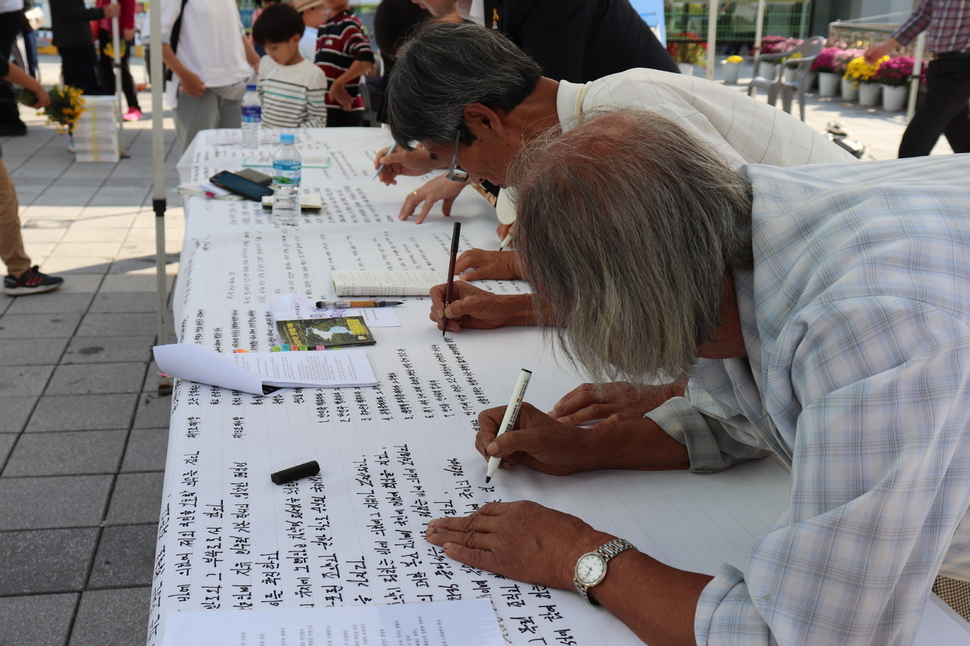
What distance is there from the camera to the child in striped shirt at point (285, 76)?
4.57 m

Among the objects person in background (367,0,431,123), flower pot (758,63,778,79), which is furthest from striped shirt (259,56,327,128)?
flower pot (758,63,778,79)

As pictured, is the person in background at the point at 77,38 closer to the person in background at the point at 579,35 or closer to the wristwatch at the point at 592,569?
the person in background at the point at 579,35

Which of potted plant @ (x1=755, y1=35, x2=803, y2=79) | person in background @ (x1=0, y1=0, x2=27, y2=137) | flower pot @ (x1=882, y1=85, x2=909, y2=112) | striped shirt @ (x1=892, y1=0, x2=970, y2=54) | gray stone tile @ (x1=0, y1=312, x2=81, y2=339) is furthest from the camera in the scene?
flower pot @ (x1=882, y1=85, x2=909, y2=112)

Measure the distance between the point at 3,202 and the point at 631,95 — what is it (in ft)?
10.8

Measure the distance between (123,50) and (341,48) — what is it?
5252 mm

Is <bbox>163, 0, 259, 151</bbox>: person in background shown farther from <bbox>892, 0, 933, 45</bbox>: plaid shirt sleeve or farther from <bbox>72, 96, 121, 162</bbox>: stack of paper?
<bbox>892, 0, 933, 45</bbox>: plaid shirt sleeve

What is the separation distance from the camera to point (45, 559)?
2156mm

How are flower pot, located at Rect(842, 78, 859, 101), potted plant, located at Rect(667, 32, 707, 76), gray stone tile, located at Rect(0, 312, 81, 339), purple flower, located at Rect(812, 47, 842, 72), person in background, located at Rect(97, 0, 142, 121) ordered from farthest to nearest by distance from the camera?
1. purple flower, located at Rect(812, 47, 842, 72)
2. flower pot, located at Rect(842, 78, 859, 101)
3. potted plant, located at Rect(667, 32, 707, 76)
4. person in background, located at Rect(97, 0, 142, 121)
5. gray stone tile, located at Rect(0, 312, 81, 339)

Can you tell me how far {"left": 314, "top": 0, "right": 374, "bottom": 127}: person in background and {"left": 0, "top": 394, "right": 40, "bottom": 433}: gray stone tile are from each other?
268 cm

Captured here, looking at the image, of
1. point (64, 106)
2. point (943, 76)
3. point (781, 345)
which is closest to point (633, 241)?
point (781, 345)

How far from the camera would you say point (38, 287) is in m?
4.07

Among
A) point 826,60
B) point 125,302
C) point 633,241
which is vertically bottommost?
point 125,302

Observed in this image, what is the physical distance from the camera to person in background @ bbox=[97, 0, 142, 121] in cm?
879

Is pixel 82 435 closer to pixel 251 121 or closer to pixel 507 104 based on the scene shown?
pixel 507 104
